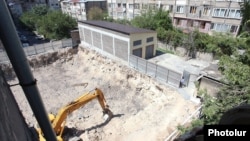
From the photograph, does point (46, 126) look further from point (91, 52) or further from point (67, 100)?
point (91, 52)

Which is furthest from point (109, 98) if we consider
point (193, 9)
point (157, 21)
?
point (193, 9)

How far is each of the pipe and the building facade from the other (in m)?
15.0

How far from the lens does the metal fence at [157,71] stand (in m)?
14.4

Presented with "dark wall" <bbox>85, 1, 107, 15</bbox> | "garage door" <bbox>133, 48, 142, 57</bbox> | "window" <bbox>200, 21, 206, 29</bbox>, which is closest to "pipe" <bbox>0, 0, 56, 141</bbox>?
"garage door" <bbox>133, 48, 142, 57</bbox>

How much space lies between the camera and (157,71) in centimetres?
1566

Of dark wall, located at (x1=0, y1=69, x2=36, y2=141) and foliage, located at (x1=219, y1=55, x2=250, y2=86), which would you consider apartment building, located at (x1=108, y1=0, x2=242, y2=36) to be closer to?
foliage, located at (x1=219, y1=55, x2=250, y2=86)

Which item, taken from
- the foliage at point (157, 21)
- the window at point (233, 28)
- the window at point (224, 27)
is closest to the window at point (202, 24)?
the window at point (224, 27)

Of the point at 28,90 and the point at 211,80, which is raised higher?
the point at 28,90

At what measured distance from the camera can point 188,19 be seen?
3011cm

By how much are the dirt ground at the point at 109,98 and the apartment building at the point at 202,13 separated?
16705 mm

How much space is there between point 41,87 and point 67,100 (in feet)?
13.4

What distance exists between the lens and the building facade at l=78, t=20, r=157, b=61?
1802 cm

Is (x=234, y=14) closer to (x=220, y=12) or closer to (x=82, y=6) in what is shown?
(x=220, y=12)

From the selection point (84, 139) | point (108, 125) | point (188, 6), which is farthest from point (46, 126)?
point (188, 6)
